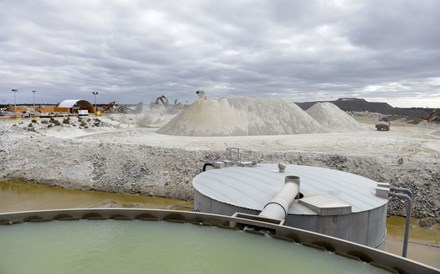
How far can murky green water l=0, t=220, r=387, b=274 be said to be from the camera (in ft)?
20.7

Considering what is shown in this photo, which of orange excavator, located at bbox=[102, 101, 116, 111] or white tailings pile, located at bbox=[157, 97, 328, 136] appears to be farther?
orange excavator, located at bbox=[102, 101, 116, 111]

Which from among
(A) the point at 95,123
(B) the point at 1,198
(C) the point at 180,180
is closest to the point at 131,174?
(C) the point at 180,180

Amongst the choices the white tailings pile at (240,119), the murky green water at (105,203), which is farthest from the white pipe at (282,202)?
the white tailings pile at (240,119)

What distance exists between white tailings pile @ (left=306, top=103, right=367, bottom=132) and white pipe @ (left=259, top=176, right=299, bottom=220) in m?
45.9

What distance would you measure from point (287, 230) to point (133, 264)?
11.6 feet

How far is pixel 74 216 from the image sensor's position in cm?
888

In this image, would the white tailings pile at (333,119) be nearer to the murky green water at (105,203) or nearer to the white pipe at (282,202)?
the murky green water at (105,203)

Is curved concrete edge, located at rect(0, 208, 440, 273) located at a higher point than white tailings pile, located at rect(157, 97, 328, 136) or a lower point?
lower

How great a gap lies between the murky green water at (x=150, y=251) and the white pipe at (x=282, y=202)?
97cm

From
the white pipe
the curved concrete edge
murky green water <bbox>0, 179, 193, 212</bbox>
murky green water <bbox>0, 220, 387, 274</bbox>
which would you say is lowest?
murky green water <bbox>0, 179, 193, 212</bbox>

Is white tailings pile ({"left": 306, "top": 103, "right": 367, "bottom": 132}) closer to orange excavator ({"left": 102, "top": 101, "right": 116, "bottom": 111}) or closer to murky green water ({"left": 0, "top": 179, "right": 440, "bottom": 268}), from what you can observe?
murky green water ({"left": 0, "top": 179, "right": 440, "bottom": 268})

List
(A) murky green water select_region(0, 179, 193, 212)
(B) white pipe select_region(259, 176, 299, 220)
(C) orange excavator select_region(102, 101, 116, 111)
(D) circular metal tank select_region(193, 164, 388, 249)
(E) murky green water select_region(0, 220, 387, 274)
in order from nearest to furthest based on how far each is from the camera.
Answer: (E) murky green water select_region(0, 220, 387, 274) < (B) white pipe select_region(259, 176, 299, 220) < (D) circular metal tank select_region(193, 164, 388, 249) < (A) murky green water select_region(0, 179, 193, 212) < (C) orange excavator select_region(102, 101, 116, 111)

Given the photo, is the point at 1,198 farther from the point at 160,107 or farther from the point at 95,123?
the point at 160,107

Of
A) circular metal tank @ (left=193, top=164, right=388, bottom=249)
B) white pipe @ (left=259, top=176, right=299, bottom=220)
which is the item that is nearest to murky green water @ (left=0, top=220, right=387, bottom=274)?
white pipe @ (left=259, top=176, right=299, bottom=220)
